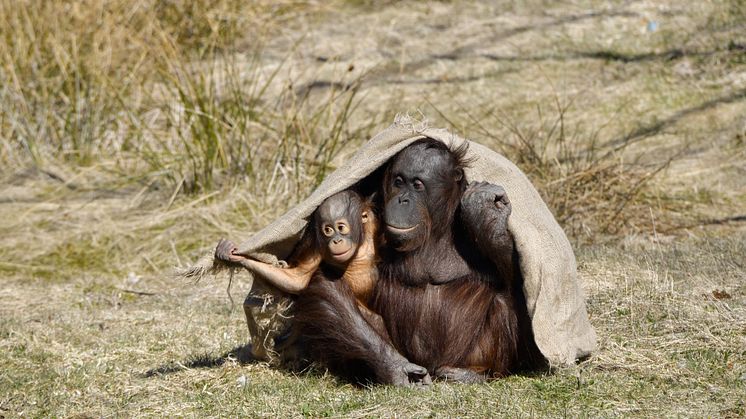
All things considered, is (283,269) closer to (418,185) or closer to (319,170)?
(418,185)

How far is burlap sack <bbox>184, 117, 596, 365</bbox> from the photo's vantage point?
12.1ft

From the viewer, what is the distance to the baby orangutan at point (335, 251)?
3.77 m

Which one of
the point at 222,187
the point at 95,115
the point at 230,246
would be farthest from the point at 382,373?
the point at 95,115

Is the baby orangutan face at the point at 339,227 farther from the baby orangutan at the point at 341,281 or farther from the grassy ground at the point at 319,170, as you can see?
the grassy ground at the point at 319,170

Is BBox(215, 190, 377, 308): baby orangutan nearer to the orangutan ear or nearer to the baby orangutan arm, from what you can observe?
the baby orangutan arm

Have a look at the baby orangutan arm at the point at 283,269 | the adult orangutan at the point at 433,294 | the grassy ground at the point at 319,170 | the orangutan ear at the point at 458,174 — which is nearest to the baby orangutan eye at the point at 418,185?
the adult orangutan at the point at 433,294

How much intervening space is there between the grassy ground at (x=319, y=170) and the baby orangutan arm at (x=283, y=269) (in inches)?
15.0

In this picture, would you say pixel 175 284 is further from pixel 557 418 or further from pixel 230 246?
pixel 557 418

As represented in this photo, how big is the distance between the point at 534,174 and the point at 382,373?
3.13 meters

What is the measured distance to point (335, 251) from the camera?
374 centimetres

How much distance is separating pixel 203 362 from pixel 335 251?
0.97 metres

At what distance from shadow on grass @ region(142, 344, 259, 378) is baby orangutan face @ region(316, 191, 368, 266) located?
720mm

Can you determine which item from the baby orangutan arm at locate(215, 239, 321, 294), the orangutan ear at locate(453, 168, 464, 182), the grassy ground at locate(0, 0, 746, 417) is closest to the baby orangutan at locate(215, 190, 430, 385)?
the baby orangutan arm at locate(215, 239, 321, 294)

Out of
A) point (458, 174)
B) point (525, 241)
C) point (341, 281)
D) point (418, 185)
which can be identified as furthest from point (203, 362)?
point (525, 241)
